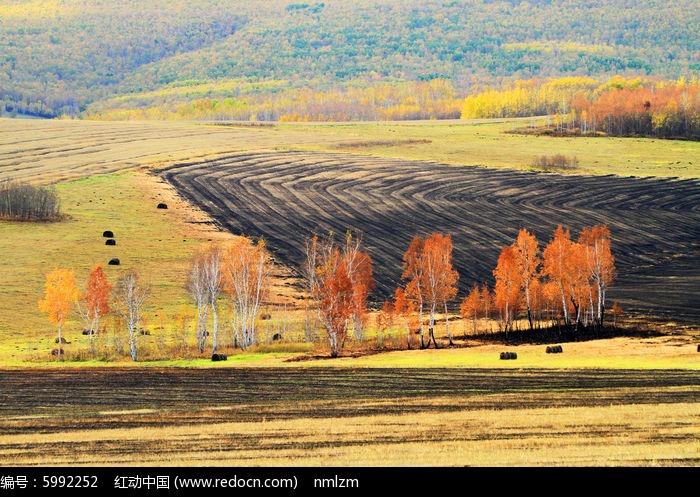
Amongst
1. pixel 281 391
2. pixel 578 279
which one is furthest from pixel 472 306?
pixel 281 391

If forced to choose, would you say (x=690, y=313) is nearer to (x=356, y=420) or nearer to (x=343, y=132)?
(x=356, y=420)

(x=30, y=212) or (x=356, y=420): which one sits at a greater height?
(x=30, y=212)

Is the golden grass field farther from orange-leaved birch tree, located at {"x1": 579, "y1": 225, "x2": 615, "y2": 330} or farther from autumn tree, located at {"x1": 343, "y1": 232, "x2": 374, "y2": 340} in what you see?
orange-leaved birch tree, located at {"x1": 579, "y1": 225, "x2": 615, "y2": 330}
